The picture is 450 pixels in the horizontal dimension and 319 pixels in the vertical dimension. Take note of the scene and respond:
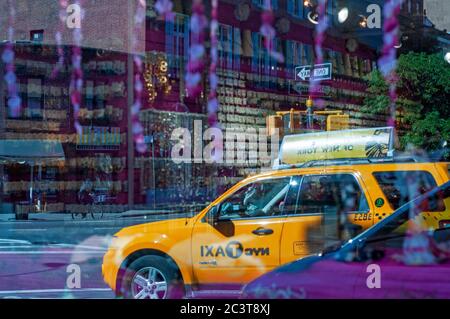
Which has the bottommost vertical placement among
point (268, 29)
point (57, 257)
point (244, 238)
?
Result: point (57, 257)

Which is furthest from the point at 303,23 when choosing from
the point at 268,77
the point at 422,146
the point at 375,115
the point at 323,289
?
the point at 323,289

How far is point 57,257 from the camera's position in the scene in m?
5.90

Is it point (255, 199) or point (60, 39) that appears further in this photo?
point (60, 39)

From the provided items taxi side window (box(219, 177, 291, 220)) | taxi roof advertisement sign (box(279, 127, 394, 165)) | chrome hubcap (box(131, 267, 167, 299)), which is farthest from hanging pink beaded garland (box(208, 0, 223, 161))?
chrome hubcap (box(131, 267, 167, 299))

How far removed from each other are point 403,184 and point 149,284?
7.66 ft

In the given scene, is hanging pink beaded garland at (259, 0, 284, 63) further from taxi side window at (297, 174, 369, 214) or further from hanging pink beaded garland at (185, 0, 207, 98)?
taxi side window at (297, 174, 369, 214)

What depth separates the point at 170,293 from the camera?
5.16m

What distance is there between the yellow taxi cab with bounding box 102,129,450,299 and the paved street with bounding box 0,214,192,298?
13 cm

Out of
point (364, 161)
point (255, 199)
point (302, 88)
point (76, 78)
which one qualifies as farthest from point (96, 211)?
point (364, 161)

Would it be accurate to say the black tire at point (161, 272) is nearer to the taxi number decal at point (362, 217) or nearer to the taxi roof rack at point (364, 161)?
the taxi roof rack at point (364, 161)

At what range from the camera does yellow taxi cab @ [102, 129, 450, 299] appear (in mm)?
5004

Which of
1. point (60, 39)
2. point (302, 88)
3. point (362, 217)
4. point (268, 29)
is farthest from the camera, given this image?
point (60, 39)

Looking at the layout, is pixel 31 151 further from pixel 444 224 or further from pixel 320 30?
pixel 444 224

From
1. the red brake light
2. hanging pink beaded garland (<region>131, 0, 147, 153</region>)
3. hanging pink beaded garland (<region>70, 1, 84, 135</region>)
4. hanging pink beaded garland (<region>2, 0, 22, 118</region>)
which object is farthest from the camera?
hanging pink beaded garland (<region>2, 0, 22, 118</region>)
